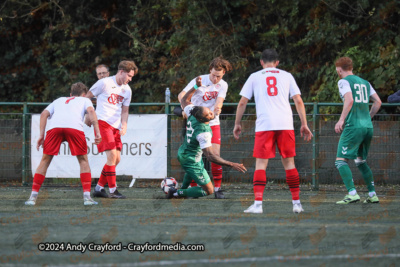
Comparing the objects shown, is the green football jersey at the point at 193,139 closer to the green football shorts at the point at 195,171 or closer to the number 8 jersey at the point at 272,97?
the green football shorts at the point at 195,171

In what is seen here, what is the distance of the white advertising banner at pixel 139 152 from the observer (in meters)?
13.5

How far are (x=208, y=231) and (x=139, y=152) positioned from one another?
23.7 ft

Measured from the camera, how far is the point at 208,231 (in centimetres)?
642

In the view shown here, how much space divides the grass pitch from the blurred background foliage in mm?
7362

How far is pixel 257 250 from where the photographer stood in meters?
5.39

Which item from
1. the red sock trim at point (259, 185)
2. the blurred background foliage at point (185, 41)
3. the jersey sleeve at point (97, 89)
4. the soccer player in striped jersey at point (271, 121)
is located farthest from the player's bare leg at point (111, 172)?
the blurred background foliage at point (185, 41)

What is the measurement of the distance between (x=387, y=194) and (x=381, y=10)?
5775 millimetres

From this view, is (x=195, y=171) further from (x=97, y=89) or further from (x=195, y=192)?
(x=97, y=89)

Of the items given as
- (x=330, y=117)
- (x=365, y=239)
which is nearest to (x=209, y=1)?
(x=330, y=117)

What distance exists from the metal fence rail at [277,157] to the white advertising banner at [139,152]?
0.21 m

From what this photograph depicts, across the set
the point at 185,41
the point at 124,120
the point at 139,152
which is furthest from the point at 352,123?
the point at 185,41

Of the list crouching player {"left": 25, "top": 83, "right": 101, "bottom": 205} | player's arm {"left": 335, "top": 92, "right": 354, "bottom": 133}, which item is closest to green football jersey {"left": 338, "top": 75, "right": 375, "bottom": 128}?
player's arm {"left": 335, "top": 92, "right": 354, "bottom": 133}

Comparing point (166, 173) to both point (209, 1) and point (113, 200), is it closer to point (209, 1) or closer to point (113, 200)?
point (113, 200)

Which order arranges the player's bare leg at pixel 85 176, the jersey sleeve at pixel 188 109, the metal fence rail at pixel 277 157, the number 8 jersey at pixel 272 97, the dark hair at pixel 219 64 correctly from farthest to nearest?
the metal fence rail at pixel 277 157 → the dark hair at pixel 219 64 → the jersey sleeve at pixel 188 109 → the player's bare leg at pixel 85 176 → the number 8 jersey at pixel 272 97
